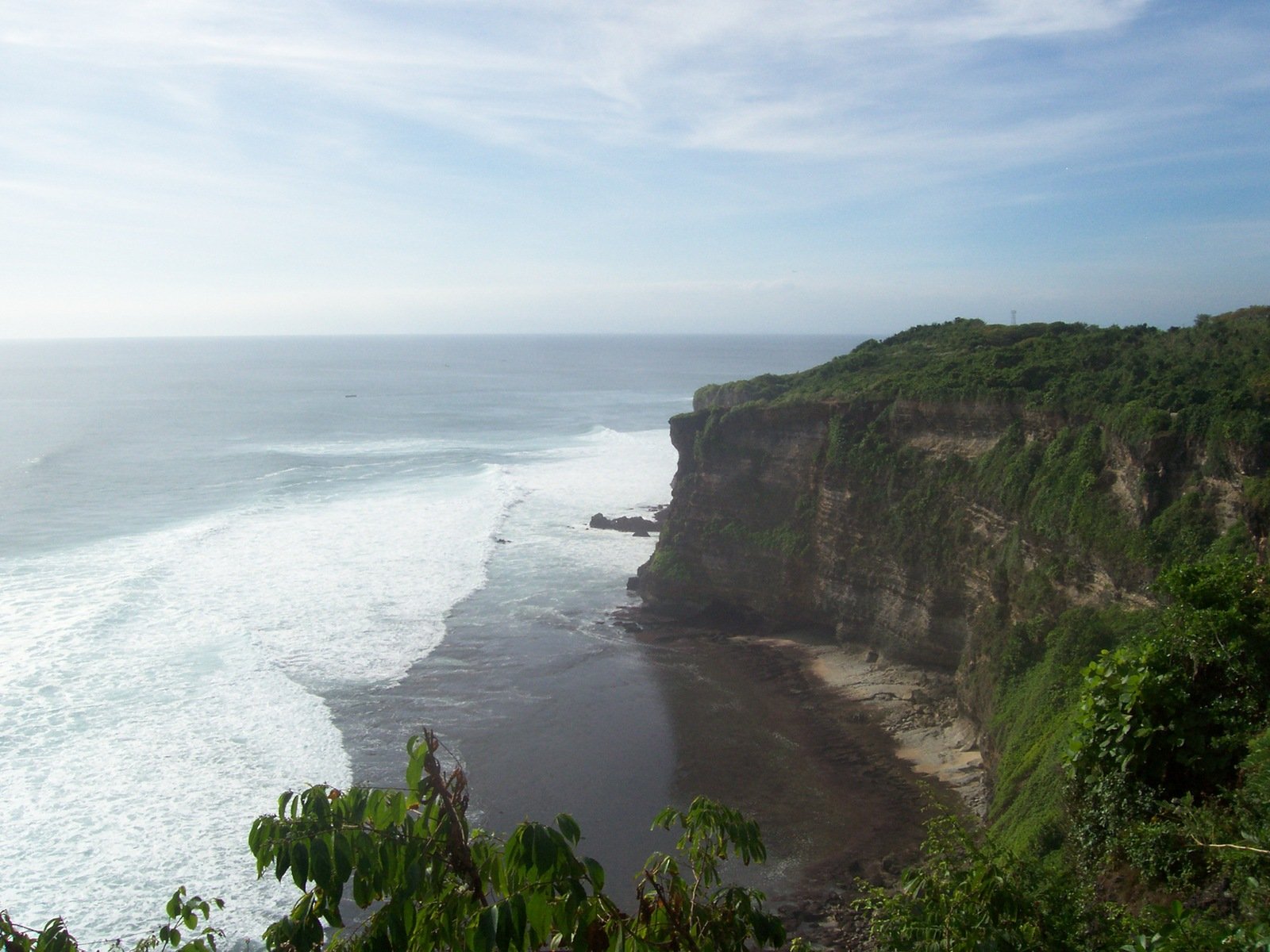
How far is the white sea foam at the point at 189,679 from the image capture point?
20.3 metres

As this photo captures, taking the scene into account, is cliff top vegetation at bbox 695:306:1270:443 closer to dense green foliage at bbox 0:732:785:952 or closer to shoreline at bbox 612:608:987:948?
shoreline at bbox 612:608:987:948

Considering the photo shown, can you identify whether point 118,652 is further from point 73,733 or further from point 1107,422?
point 1107,422

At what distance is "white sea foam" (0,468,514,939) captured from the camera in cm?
2030

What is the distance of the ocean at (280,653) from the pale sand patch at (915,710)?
6.07 metres

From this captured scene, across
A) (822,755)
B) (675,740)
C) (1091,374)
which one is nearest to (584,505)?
(675,740)

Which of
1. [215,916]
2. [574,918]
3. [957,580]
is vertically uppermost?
[574,918]

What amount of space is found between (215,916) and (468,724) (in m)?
9.83

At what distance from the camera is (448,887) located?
488 cm

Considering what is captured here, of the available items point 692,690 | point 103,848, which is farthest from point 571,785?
point 103,848

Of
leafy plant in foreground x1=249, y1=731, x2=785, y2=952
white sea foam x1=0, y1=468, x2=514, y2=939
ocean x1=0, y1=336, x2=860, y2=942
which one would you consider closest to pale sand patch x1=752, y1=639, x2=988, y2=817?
ocean x1=0, y1=336, x2=860, y2=942

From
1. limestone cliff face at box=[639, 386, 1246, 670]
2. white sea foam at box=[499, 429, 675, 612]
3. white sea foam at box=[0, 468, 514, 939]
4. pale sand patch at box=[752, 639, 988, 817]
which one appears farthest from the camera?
white sea foam at box=[499, 429, 675, 612]

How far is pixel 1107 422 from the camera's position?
25.6 m

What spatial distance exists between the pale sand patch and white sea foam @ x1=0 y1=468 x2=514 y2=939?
14.7 meters

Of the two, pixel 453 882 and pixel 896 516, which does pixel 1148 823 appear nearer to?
pixel 453 882
